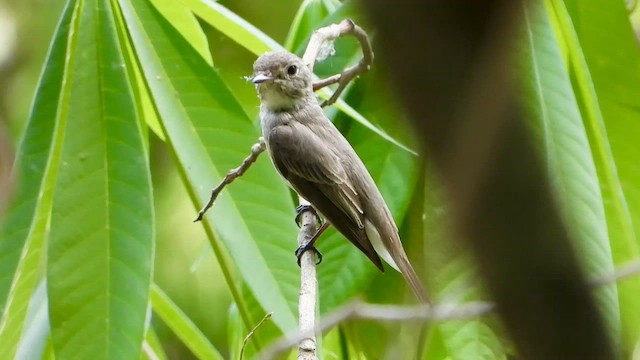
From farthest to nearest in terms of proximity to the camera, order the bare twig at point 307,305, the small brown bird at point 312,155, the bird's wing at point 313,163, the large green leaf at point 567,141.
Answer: the bird's wing at point 313,163, the small brown bird at point 312,155, the large green leaf at point 567,141, the bare twig at point 307,305

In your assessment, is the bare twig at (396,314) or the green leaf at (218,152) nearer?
the bare twig at (396,314)

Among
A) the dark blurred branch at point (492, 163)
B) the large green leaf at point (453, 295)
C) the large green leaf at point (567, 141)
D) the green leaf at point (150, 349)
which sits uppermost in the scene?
the dark blurred branch at point (492, 163)

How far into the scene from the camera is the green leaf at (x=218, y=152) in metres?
2.28

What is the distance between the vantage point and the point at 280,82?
345 centimetres

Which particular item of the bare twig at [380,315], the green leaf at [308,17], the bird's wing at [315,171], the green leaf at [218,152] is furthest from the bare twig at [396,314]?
the bird's wing at [315,171]

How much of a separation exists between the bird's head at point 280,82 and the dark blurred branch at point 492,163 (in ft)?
7.98

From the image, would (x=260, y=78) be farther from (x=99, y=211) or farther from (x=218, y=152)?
(x=99, y=211)

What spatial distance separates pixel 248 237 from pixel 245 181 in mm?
162

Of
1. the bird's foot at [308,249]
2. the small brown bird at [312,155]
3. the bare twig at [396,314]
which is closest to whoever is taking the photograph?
the bare twig at [396,314]

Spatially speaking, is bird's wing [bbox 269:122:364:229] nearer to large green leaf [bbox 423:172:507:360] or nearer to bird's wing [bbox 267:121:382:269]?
bird's wing [bbox 267:121:382:269]

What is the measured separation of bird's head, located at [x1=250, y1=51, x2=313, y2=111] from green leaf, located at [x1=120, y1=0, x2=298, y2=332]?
29.8 inches

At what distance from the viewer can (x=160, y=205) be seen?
4.36 metres

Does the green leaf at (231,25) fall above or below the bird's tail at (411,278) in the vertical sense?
above

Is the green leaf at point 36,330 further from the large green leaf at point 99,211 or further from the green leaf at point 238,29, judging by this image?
the green leaf at point 238,29
